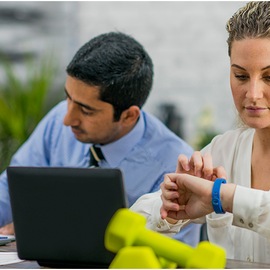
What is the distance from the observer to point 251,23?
2.04 meters

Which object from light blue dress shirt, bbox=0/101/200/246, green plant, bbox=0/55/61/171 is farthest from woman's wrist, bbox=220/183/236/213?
green plant, bbox=0/55/61/171

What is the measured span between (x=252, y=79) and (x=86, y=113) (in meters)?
0.98

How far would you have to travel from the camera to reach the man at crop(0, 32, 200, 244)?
9.12 ft

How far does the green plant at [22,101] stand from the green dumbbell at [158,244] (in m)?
3.77

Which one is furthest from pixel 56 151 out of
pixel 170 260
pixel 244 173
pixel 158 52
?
pixel 158 52

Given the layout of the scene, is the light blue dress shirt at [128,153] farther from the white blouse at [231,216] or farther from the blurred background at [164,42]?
the blurred background at [164,42]

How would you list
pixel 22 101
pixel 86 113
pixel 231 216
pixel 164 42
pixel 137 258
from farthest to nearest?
pixel 164 42 → pixel 22 101 → pixel 86 113 → pixel 231 216 → pixel 137 258

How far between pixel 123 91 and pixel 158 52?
2.61 metres

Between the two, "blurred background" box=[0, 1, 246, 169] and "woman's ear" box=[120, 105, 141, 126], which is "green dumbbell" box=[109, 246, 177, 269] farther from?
"blurred background" box=[0, 1, 246, 169]

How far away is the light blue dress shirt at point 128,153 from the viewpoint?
2.81 metres

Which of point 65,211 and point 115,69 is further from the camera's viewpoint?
point 115,69

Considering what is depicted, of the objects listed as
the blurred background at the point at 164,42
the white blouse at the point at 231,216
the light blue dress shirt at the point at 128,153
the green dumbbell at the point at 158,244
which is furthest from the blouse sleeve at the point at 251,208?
the blurred background at the point at 164,42

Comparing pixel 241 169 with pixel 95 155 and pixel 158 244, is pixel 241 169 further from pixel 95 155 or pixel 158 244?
pixel 158 244

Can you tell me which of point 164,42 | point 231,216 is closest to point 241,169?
point 231,216
